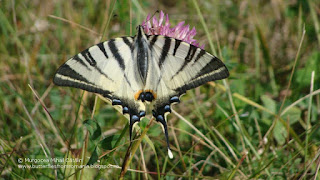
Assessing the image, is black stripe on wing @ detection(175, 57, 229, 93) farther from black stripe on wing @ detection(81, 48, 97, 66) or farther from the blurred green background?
black stripe on wing @ detection(81, 48, 97, 66)

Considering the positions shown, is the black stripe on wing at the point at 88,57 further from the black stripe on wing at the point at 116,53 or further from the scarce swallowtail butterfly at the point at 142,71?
the black stripe on wing at the point at 116,53

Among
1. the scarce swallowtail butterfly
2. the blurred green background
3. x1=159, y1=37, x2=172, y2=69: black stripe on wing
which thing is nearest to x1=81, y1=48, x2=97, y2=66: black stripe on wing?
the scarce swallowtail butterfly

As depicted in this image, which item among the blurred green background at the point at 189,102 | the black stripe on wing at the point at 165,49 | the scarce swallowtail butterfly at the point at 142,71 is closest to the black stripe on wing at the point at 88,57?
the scarce swallowtail butterfly at the point at 142,71

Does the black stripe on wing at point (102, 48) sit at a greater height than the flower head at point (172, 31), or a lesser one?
lesser

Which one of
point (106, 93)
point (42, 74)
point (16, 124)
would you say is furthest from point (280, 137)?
point (42, 74)

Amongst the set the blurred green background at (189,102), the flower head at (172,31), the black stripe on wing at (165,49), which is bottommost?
the blurred green background at (189,102)

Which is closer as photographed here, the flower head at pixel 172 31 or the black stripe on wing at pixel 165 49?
the black stripe on wing at pixel 165 49
